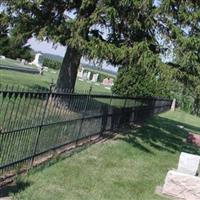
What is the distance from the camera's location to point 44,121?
9062 mm

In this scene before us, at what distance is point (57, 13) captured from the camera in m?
16.0

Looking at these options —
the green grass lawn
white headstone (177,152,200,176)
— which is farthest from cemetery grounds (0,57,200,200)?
white headstone (177,152,200,176)

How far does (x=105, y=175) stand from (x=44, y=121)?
1.64m

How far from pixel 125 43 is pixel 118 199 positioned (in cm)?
691

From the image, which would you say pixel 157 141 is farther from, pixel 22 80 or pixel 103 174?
pixel 22 80

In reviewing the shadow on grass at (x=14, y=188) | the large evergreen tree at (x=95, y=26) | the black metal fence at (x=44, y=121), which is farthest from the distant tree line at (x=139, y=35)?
the shadow on grass at (x=14, y=188)

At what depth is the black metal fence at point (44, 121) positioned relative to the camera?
305 inches

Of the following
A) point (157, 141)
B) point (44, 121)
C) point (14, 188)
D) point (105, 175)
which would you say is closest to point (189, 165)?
point (105, 175)

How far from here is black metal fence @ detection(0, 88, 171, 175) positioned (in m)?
7.74

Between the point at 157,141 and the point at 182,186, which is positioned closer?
the point at 182,186

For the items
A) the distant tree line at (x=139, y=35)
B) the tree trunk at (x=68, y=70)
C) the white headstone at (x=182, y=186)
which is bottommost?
the white headstone at (x=182, y=186)

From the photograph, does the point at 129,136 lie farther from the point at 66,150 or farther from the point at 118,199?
the point at 118,199

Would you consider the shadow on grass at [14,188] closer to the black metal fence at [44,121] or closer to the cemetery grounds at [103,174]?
the cemetery grounds at [103,174]

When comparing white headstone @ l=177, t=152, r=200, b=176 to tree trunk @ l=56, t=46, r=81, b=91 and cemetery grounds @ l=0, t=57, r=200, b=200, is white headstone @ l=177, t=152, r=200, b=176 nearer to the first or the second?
cemetery grounds @ l=0, t=57, r=200, b=200
